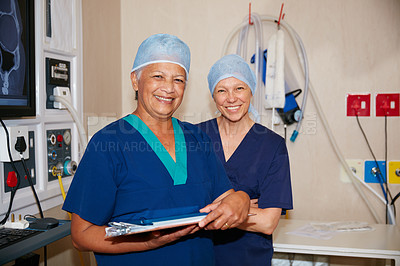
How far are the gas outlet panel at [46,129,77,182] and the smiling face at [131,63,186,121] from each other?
780mm

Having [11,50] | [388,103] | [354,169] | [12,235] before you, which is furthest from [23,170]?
[388,103]

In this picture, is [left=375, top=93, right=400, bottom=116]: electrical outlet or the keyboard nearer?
the keyboard

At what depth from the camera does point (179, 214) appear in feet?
3.06

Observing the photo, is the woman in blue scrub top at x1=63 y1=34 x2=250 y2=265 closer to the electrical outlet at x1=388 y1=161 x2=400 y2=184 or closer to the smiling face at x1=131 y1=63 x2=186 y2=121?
the smiling face at x1=131 y1=63 x2=186 y2=121

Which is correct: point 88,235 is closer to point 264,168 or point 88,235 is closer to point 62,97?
point 264,168

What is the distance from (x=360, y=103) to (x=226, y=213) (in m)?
1.65

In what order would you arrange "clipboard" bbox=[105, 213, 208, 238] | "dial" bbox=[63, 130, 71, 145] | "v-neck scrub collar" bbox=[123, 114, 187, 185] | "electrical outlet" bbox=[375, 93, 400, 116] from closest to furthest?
"clipboard" bbox=[105, 213, 208, 238] < "v-neck scrub collar" bbox=[123, 114, 187, 185] < "dial" bbox=[63, 130, 71, 145] < "electrical outlet" bbox=[375, 93, 400, 116]

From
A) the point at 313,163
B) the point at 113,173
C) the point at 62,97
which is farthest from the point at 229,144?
the point at 313,163

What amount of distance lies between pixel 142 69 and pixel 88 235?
0.52 m

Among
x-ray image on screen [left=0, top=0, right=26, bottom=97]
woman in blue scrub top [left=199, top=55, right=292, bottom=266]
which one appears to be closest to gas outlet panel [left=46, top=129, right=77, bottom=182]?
x-ray image on screen [left=0, top=0, right=26, bottom=97]

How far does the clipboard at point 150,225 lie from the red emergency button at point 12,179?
29.5 inches

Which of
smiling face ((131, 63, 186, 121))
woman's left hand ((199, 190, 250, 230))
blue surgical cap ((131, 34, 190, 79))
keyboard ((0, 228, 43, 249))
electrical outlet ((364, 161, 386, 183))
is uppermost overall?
blue surgical cap ((131, 34, 190, 79))

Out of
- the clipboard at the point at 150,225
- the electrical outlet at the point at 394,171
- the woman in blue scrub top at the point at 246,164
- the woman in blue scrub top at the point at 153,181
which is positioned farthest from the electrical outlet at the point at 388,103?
the clipboard at the point at 150,225

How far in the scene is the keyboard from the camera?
43.7 inches
